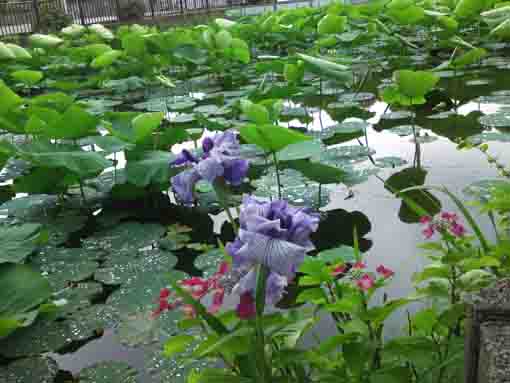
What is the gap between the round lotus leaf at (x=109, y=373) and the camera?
1.02 meters

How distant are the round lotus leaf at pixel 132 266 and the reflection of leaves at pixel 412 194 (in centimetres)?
71

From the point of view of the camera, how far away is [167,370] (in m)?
1.03

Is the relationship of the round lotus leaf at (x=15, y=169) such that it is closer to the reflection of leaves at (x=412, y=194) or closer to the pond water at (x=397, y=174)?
the pond water at (x=397, y=174)

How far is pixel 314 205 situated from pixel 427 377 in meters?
0.99

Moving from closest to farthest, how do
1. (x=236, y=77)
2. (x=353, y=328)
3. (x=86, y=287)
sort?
(x=353, y=328) → (x=86, y=287) → (x=236, y=77)

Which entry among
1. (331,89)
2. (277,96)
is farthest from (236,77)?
(277,96)

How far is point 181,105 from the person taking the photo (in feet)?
10.9

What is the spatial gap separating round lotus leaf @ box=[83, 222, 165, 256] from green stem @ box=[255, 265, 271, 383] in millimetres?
966

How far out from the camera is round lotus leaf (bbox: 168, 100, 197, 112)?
10.8 ft

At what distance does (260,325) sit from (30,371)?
689 millimetres

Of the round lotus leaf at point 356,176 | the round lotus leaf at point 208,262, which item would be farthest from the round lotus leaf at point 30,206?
the round lotus leaf at point 356,176

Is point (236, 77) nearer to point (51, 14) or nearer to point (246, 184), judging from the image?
point (246, 184)

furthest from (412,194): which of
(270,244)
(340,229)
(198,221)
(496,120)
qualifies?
(270,244)

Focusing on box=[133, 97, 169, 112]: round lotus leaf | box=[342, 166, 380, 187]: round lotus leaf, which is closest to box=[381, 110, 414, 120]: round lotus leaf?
box=[342, 166, 380, 187]: round lotus leaf
